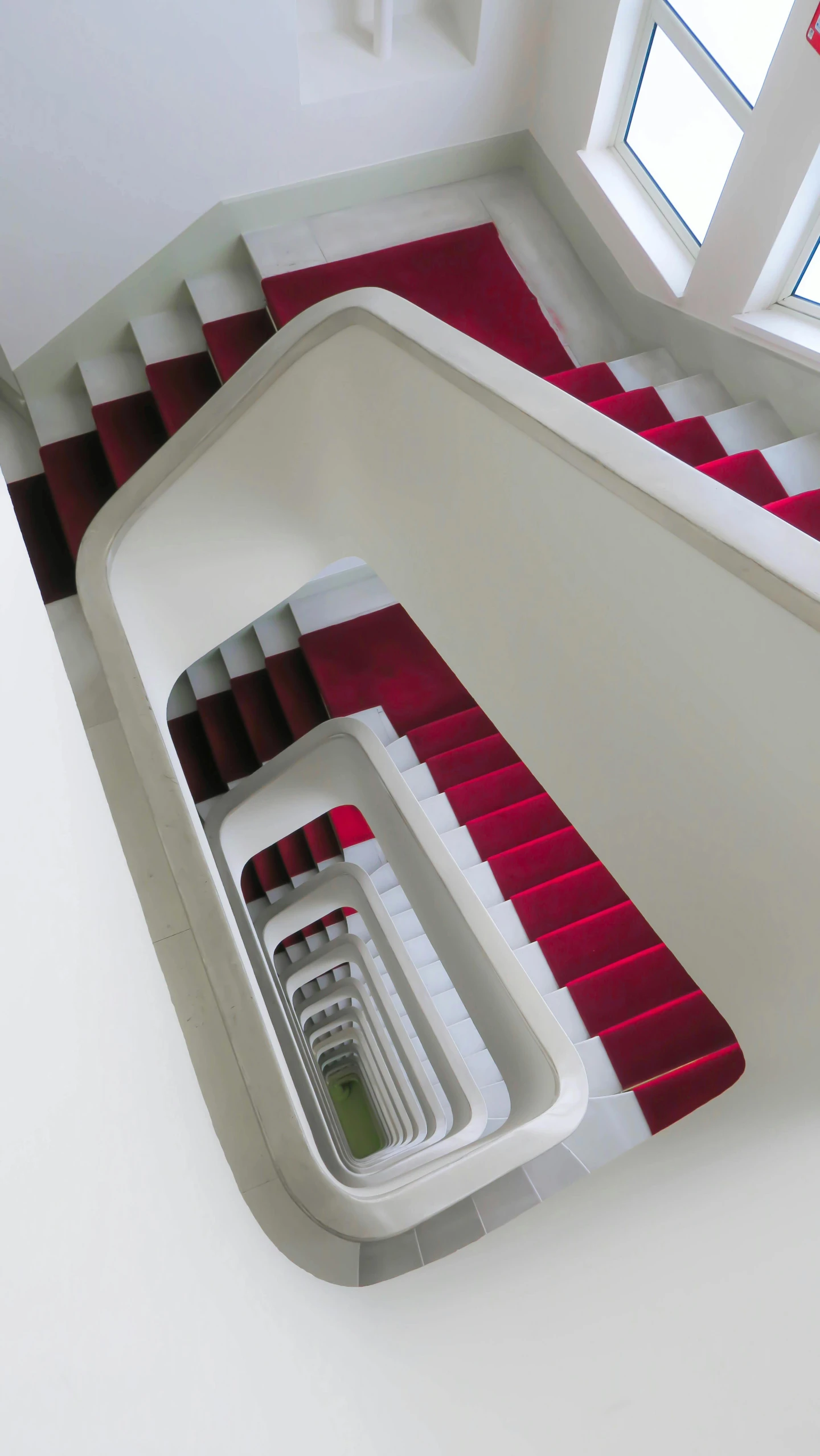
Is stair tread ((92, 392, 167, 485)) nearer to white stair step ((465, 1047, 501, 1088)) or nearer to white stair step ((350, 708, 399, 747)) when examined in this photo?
white stair step ((350, 708, 399, 747))

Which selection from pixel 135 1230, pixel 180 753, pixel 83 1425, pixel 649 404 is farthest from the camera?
pixel 180 753

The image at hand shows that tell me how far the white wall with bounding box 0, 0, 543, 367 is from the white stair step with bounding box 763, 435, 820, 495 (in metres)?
2.62

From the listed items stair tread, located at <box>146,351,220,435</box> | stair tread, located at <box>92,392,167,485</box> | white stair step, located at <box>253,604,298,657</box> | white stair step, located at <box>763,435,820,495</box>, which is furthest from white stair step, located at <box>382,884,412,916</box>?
white stair step, located at <box>763,435,820,495</box>

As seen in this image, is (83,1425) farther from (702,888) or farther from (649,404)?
(649,404)

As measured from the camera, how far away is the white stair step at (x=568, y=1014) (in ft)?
11.3

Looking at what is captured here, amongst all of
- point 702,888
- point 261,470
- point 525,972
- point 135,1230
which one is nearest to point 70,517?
point 261,470

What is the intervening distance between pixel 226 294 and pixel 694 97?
228 cm

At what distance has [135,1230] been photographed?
0.70 m

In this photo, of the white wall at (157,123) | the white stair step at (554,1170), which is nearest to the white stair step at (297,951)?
the white stair step at (554,1170)

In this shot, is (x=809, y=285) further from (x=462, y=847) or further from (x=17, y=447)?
(x=17, y=447)

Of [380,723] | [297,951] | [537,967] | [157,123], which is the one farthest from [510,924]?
[297,951]

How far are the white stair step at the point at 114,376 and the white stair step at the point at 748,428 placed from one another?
9.23 ft

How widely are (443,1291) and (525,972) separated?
1687 millimetres

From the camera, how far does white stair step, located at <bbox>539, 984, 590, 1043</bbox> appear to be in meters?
3.44
